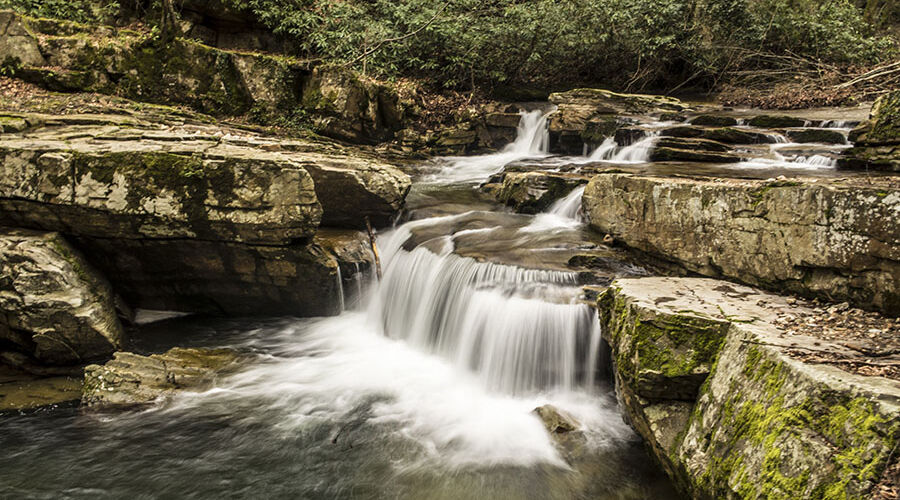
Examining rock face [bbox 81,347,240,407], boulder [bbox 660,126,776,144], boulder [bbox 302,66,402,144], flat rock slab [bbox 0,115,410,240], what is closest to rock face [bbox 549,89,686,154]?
boulder [bbox 660,126,776,144]

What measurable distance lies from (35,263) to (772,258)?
8309 mm

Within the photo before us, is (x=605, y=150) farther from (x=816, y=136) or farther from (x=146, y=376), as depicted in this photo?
(x=146, y=376)

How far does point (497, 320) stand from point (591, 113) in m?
8.20

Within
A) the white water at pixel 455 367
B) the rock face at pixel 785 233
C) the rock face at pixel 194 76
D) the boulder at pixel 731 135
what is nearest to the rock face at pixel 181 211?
the white water at pixel 455 367

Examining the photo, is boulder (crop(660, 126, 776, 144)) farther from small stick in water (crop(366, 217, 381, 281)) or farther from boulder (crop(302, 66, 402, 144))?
boulder (crop(302, 66, 402, 144))

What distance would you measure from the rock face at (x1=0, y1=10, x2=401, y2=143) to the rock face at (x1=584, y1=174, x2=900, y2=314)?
877 cm

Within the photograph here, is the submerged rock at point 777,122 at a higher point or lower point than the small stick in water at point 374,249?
higher

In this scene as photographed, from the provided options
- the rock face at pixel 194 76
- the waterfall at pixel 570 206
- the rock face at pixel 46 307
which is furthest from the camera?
the rock face at pixel 194 76

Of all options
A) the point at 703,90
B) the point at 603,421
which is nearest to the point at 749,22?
the point at 703,90

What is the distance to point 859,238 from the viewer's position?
3691 mm

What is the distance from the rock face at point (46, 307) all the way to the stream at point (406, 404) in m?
0.74

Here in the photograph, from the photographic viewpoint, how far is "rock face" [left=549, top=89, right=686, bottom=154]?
39.1 ft

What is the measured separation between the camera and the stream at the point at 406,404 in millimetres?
4312

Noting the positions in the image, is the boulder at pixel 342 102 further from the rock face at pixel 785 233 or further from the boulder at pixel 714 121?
the rock face at pixel 785 233
